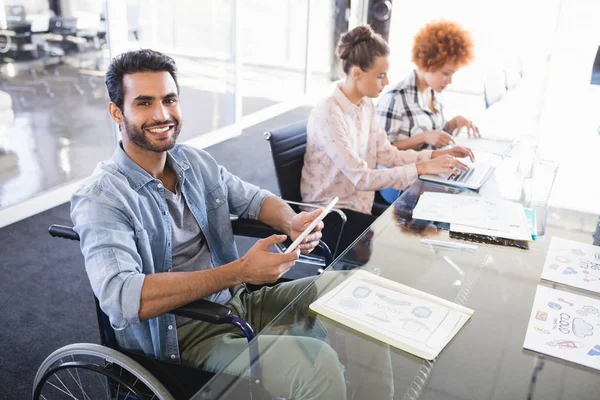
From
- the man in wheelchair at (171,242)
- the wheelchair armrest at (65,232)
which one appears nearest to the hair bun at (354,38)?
the man in wheelchair at (171,242)

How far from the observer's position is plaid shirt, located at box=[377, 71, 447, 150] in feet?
8.91

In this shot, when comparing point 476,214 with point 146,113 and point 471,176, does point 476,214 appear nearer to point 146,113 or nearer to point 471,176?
point 471,176

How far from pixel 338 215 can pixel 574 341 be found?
1136 millimetres

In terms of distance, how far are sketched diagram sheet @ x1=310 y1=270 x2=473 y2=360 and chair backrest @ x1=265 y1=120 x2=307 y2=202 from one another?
2.76 feet

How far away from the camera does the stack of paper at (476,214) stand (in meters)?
1.65

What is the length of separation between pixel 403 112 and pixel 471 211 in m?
1.05

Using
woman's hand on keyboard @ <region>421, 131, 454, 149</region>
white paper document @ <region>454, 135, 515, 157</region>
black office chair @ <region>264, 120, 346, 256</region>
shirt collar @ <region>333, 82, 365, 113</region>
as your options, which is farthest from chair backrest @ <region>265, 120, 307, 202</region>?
white paper document @ <region>454, 135, 515, 157</region>

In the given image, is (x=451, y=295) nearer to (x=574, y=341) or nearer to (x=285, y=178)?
(x=574, y=341)

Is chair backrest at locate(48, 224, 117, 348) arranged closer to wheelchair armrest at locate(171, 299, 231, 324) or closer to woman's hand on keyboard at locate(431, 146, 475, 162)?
wheelchair armrest at locate(171, 299, 231, 324)

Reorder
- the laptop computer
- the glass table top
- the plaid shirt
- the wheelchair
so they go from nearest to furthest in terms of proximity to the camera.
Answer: the glass table top
the wheelchair
the laptop computer
the plaid shirt

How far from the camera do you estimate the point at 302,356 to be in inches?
45.5

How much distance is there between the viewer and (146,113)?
152 centimetres

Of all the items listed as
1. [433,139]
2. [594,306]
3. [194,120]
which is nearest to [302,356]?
[594,306]

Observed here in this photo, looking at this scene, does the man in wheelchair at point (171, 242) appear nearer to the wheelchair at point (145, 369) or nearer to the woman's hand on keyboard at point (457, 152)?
the wheelchair at point (145, 369)
